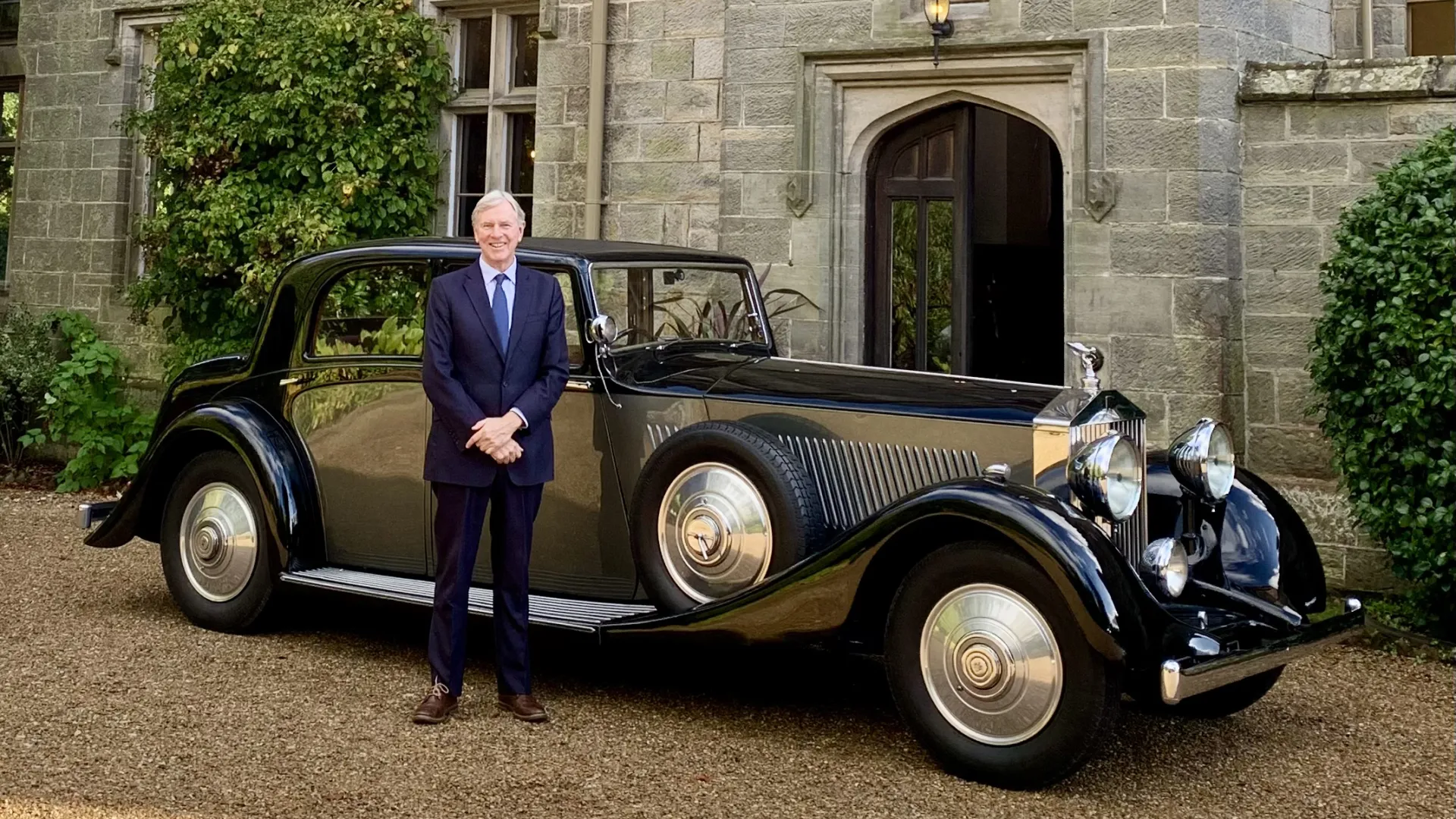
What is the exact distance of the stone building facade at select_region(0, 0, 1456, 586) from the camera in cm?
796

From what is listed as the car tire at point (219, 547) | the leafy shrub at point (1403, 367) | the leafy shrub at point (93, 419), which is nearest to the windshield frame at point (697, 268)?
the car tire at point (219, 547)

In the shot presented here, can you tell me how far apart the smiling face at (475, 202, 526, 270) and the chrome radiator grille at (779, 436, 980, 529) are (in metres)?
1.09

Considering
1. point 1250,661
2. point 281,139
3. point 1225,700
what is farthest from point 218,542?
point 281,139

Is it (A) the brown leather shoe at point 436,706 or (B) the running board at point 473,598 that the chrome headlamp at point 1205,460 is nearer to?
(B) the running board at point 473,598

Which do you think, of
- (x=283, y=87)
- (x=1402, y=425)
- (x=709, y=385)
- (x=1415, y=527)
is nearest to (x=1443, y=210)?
(x=1402, y=425)

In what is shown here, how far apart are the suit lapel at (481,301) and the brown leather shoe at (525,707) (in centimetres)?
111

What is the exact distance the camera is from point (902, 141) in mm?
9250

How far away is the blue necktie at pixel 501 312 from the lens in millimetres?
5133

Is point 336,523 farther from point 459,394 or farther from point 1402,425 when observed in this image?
point 1402,425

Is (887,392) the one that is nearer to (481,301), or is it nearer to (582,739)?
(481,301)

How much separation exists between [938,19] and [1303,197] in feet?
7.01

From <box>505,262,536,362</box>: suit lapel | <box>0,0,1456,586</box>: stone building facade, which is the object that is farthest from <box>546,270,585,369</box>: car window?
<box>0,0,1456,586</box>: stone building facade

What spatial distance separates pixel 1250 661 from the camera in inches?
174

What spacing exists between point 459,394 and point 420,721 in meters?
1.04
